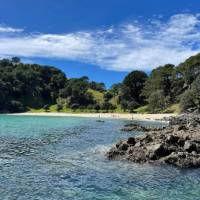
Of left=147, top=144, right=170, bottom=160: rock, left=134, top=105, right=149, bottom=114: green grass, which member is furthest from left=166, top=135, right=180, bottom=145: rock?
left=134, top=105, right=149, bottom=114: green grass

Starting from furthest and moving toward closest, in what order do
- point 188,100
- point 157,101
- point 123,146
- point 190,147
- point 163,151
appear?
point 157,101 → point 188,100 → point 123,146 → point 190,147 → point 163,151

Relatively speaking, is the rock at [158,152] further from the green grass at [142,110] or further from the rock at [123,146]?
the green grass at [142,110]

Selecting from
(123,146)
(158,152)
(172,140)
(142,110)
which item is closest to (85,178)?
(158,152)

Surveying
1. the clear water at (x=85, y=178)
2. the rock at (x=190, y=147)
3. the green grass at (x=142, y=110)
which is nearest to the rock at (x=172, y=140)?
the rock at (x=190, y=147)

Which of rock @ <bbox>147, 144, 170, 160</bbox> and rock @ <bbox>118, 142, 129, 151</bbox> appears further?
rock @ <bbox>118, 142, 129, 151</bbox>

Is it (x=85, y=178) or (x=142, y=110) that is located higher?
(x=142, y=110)

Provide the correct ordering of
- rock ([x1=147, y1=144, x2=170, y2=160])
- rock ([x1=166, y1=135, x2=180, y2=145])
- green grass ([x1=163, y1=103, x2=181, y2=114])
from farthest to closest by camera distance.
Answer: green grass ([x1=163, y1=103, x2=181, y2=114]) < rock ([x1=166, y1=135, x2=180, y2=145]) < rock ([x1=147, y1=144, x2=170, y2=160])

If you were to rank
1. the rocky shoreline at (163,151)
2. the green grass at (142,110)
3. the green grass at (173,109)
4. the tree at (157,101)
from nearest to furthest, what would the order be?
the rocky shoreline at (163,151)
the green grass at (173,109)
the tree at (157,101)
the green grass at (142,110)

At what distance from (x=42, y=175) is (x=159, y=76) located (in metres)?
153

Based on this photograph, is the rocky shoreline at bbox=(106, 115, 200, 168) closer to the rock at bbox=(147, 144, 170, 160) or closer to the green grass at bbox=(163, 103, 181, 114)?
the rock at bbox=(147, 144, 170, 160)

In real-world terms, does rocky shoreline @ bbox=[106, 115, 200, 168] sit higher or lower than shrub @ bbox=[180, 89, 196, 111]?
lower

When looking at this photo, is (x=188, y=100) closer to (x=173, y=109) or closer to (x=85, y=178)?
→ (x=173, y=109)

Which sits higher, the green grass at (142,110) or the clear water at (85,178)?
the green grass at (142,110)

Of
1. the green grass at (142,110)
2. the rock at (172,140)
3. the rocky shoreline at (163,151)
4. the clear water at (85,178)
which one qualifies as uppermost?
the green grass at (142,110)
